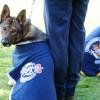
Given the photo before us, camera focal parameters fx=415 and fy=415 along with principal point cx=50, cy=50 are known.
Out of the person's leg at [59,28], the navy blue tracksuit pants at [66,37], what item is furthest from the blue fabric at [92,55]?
the person's leg at [59,28]

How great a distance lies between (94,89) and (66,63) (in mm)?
904

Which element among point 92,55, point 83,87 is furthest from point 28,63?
point 92,55

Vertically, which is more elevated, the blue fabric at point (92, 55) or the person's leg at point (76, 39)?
the person's leg at point (76, 39)

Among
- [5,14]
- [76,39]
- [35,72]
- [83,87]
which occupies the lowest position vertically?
[83,87]

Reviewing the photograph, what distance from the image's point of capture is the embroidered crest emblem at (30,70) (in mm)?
3262

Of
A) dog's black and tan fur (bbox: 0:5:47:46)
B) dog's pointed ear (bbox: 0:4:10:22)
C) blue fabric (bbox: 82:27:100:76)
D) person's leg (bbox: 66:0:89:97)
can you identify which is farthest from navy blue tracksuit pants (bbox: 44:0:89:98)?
blue fabric (bbox: 82:27:100:76)

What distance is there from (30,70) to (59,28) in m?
0.40

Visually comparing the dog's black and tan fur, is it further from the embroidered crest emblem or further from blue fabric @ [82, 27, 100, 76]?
blue fabric @ [82, 27, 100, 76]

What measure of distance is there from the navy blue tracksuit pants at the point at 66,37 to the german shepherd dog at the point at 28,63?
0.10 metres

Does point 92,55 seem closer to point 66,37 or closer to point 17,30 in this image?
point 66,37

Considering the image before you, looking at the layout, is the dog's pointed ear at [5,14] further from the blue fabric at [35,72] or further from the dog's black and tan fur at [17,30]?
the blue fabric at [35,72]

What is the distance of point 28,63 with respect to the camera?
3277mm

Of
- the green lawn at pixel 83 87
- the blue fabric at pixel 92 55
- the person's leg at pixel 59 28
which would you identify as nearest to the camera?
the person's leg at pixel 59 28

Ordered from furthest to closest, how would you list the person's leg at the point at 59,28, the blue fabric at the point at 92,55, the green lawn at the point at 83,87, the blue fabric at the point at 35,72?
the blue fabric at the point at 92,55
the green lawn at the point at 83,87
the blue fabric at the point at 35,72
the person's leg at the point at 59,28
